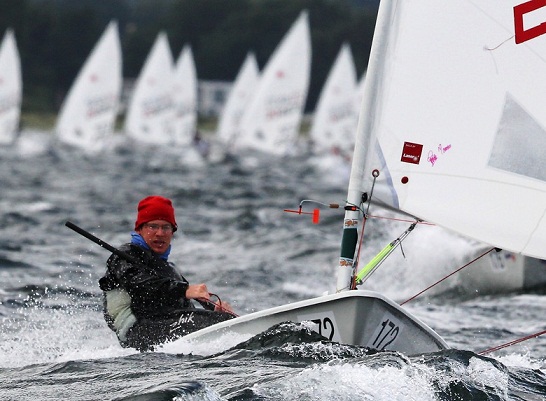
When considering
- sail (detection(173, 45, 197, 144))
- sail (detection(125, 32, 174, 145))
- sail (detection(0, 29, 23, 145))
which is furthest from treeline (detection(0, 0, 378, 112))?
sail (detection(0, 29, 23, 145))

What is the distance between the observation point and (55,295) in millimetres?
8094

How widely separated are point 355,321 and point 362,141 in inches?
33.0

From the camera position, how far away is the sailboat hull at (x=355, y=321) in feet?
16.2

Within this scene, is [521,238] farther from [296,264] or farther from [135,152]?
[135,152]

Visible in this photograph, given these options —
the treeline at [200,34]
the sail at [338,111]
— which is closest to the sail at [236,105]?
the sail at [338,111]

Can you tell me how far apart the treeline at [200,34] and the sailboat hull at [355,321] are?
7068 centimetres

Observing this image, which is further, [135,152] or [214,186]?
[135,152]

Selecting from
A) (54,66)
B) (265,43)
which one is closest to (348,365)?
(54,66)

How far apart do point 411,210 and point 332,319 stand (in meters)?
0.63

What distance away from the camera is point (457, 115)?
5289 mm

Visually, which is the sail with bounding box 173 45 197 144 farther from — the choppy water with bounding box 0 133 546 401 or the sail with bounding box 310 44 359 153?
the choppy water with bounding box 0 133 546 401

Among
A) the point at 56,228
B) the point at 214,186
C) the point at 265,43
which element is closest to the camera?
the point at 56,228

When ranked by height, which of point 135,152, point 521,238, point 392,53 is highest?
point 392,53

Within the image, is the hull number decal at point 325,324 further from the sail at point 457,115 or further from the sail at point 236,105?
the sail at point 236,105
